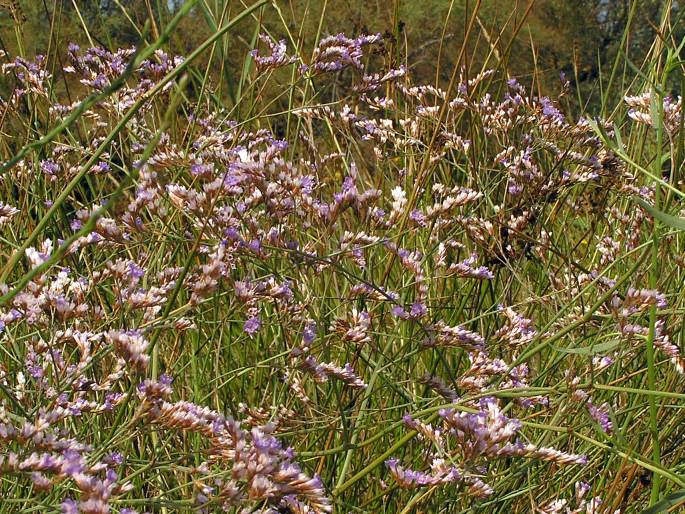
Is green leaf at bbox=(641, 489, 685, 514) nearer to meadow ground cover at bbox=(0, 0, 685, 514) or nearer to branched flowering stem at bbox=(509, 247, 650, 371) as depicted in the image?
meadow ground cover at bbox=(0, 0, 685, 514)

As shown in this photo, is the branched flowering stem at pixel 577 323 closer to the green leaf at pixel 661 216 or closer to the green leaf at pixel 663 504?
the green leaf at pixel 661 216

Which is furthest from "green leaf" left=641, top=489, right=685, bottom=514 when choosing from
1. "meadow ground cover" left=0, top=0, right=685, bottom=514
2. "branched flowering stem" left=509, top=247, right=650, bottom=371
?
"branched flowering stem" left=509, top=247, right=650, bottom=371

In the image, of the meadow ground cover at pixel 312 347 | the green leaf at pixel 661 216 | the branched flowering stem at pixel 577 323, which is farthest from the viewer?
the branched flowering stem at pixel 577 323

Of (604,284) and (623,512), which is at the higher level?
(604,284)

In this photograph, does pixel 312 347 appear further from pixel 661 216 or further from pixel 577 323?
pixel 661 216

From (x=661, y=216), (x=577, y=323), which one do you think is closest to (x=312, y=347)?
(x=577, y=323)

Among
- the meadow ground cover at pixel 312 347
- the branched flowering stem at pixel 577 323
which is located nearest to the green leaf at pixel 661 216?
the meadow ground cover at pixel 312 347

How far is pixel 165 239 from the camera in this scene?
1641mm

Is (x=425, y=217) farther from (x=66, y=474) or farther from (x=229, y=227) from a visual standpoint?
(x=66, y=474)

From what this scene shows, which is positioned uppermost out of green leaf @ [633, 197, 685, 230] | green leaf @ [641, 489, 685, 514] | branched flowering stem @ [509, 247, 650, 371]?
green leaf @ [633, 197, 685, 230]

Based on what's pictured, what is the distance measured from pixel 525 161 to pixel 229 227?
73cm

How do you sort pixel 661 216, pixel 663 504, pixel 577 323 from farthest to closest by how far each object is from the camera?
pixel 577 323
pixel 661 216
pixel 663 504

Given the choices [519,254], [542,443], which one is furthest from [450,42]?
[542,443]

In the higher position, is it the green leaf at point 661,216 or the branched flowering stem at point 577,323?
the green leaf at point 661,216
